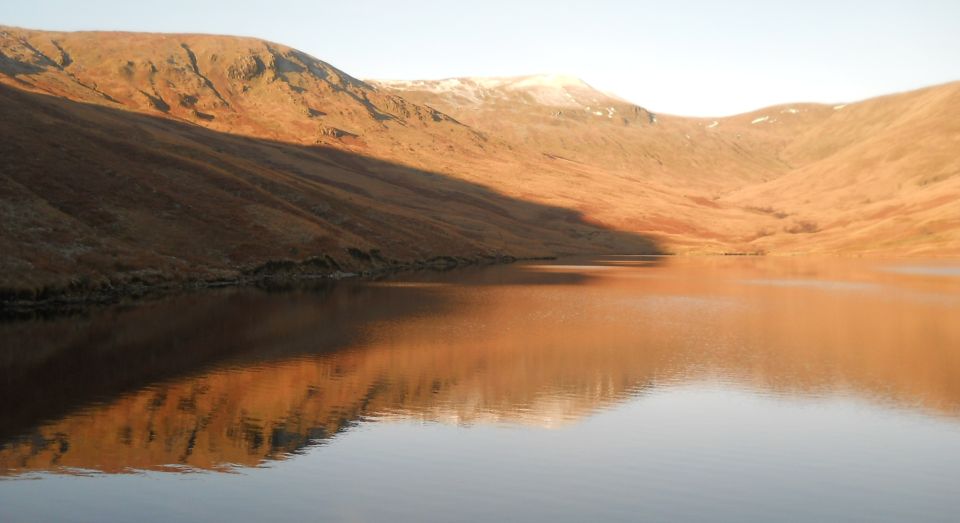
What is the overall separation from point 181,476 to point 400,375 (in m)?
19.4

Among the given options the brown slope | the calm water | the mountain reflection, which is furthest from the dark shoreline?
the calm water

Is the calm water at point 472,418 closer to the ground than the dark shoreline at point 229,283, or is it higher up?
closer to the ground

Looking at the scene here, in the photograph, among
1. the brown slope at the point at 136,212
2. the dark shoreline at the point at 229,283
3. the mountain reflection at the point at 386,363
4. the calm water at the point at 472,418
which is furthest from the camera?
the brown slope at the point at 136,212

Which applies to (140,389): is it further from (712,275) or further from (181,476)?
(712,275)

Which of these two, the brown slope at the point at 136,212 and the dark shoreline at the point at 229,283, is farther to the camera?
the brown slope at the point at 136,212

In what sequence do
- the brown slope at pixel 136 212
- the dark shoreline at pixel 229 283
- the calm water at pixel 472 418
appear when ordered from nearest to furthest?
the calm water at pixel 472 418 < the dark shoreline at pixel 229 283 < the brown slope at pixel 136 212

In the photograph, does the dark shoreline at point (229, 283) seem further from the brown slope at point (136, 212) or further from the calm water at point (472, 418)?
the calm water at point (472, 418)

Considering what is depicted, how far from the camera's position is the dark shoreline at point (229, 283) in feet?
227

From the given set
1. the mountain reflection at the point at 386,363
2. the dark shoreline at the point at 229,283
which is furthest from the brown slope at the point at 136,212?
the mountain reflection at the point at 386,363

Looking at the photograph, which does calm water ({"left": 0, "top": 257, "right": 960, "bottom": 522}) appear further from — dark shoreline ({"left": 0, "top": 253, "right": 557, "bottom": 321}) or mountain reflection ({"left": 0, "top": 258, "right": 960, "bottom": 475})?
dark shoreline ({"left": 0, "top": 253, "right": 557, "bottom": 321})

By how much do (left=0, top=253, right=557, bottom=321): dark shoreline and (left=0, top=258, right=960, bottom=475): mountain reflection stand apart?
5.01 m

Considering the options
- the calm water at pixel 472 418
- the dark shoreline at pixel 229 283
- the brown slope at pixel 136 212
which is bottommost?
the calm water at pixel 472 418

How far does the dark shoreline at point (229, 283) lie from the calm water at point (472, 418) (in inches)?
221

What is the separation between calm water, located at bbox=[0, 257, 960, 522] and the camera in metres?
24.5
